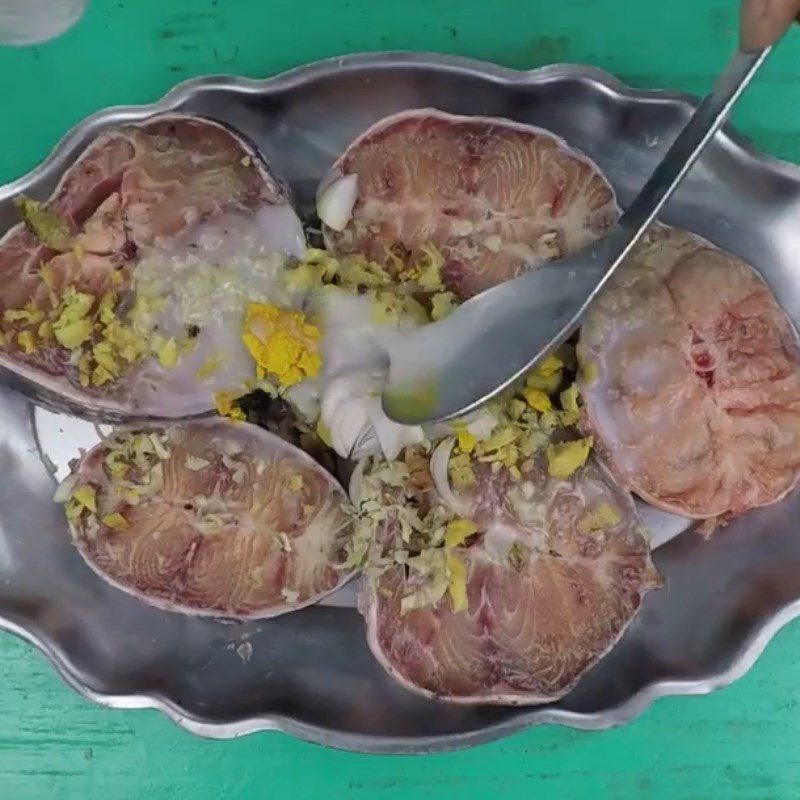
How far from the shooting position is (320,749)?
1261 millimetres

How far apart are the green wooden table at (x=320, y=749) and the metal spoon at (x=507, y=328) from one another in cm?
32

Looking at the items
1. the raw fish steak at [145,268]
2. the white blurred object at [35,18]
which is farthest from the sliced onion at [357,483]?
the white blurred object at [35,18]

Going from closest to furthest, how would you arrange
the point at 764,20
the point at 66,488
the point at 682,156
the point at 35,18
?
the point at 764,20 → the point at 682,156 → the point at 66,488 → the point at 35,18

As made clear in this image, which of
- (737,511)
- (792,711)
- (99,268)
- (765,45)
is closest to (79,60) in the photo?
(99,268)

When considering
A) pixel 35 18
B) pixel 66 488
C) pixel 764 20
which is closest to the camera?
pixel 764 20

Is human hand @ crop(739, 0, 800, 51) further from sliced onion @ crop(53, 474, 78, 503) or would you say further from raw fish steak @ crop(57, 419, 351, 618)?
sliced onion @ crop(53, 474, 78, 503)

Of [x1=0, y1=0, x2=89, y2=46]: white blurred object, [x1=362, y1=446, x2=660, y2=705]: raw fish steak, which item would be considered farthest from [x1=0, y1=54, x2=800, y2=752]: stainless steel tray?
[x1=0, y1=0, x2=89, y2=46]: white blurred object

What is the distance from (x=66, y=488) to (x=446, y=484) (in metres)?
0.42

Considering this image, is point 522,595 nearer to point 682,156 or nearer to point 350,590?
point 350,590

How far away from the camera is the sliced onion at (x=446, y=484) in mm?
1052

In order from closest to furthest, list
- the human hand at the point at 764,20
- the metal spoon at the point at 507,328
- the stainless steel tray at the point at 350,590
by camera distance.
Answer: the human hand at the point at 764,20 < the metal spoon at the point at 507,328 < the stainless steel tray at the point at 350,590

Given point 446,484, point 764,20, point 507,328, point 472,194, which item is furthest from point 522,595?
point 764,20

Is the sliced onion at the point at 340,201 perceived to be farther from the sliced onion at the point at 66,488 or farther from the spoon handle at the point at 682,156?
the sliced onion at the point at 66,488

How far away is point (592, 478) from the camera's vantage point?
1.07 m
